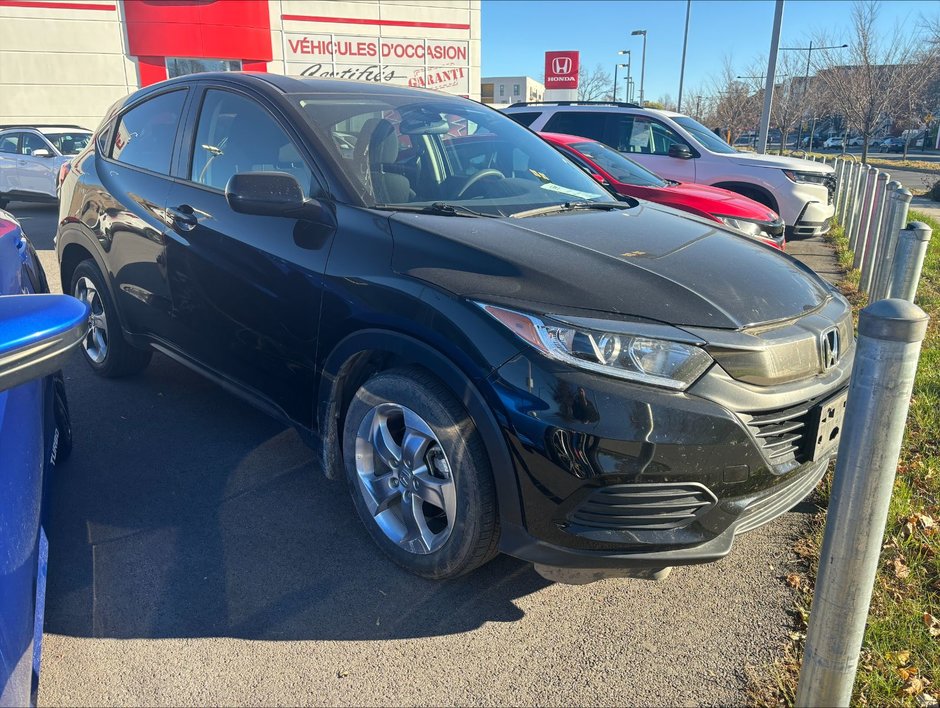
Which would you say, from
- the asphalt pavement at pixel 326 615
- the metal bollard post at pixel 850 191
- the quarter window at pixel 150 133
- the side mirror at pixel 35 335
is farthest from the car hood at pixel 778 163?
the side mirror at pixel 35 335

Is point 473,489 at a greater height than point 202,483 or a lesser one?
greater

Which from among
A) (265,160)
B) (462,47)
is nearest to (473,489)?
(265,160)

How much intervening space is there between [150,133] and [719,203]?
4.95 m

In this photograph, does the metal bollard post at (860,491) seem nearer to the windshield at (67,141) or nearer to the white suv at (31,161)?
the white suv at (31,161)

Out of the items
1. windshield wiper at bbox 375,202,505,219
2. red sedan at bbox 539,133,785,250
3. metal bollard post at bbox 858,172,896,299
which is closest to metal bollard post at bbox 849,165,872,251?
metal bollard post at bbox 858,172,896,299

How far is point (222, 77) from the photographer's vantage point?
12.0ft

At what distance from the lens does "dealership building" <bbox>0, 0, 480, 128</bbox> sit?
21.5 m

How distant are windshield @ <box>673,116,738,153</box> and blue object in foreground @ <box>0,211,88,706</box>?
949 centimetres

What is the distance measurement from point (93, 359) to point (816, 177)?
9.09 metres

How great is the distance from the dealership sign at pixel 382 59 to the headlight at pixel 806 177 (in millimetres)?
16893

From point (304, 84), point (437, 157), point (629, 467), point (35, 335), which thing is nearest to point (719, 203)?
point (437, 157)

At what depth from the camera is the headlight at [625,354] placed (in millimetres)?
2186

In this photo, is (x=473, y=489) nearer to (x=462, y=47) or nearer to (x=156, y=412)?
(x=156, y=412)

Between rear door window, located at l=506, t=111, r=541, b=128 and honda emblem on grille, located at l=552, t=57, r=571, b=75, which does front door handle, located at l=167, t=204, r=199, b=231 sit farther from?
honda emblem on grille, located at l=552, t=57, r=571, b=75
